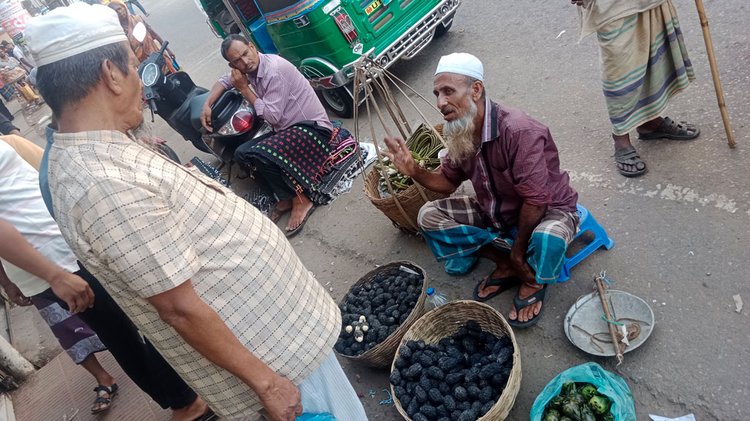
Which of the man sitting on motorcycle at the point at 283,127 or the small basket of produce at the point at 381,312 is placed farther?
the man sitting on motorcycle at the point at 283,127

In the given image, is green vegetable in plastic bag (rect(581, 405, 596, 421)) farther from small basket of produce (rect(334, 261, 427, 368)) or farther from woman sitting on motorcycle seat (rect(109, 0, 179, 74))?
woman sitting on motorcycle seat (rect(109, 0, 179, 74))

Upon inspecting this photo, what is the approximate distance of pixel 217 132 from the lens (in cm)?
480

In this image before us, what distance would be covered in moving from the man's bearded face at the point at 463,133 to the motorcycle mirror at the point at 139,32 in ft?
18.9

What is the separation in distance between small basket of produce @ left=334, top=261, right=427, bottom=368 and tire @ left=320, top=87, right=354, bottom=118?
2938 millimetres

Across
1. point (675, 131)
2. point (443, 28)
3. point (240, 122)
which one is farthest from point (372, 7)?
point (675, 131)

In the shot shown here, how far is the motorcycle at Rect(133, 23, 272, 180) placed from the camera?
473cm

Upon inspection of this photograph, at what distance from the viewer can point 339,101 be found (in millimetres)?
5750

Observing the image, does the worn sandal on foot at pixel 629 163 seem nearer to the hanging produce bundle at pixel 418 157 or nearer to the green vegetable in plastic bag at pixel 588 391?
the hanging produce bundle at pixel 418 157

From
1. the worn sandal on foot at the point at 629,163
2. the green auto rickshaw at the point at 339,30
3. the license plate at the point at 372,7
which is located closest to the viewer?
the worn sandal on foot at the point at 629,163

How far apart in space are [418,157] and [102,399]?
283cm

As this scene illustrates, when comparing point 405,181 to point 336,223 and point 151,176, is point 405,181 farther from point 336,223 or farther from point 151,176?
point 151,176

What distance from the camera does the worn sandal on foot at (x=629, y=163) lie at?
3133mm

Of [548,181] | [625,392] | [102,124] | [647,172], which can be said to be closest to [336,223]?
[548,181]

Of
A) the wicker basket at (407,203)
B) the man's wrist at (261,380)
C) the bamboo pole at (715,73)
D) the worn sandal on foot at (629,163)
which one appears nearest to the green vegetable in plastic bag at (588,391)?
the man's wrist at (261,380)
